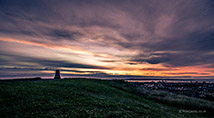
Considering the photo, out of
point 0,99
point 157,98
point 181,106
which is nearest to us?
point 0,99

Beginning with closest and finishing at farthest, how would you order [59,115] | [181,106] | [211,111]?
[59,115] < [211,111] < [181,106]

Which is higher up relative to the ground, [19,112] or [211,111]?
[19,112]

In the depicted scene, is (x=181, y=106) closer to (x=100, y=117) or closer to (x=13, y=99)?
(x=100, y=117)

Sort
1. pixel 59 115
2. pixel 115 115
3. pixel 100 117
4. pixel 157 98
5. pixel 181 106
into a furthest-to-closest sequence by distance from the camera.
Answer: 1. pixel 157 98
2. pixel 181 106
3. pixel 115 115
4. pixel 100 117
5. pixel 59 115

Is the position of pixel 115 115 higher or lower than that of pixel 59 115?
lower

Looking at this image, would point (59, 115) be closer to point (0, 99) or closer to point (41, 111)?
point (41, 111)

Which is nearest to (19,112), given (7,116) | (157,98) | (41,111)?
(7,116)

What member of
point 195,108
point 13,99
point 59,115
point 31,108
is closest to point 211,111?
point 195,108

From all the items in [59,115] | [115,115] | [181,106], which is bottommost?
[181,106]

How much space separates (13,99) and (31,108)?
3922 millimetres

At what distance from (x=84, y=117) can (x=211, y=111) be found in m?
36.0

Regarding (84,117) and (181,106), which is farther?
(181,106)

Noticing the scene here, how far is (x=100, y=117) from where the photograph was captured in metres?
10.7

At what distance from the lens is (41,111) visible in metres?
10.6
